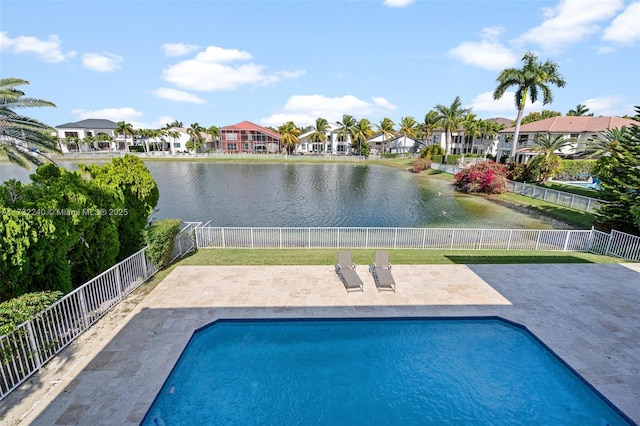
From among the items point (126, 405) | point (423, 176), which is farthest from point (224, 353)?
point (423, 176)

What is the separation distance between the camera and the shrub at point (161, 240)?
36.6 feet

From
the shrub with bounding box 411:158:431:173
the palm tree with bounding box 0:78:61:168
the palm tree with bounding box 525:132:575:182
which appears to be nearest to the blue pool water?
the palm tree with bounding box 0:78:61:168

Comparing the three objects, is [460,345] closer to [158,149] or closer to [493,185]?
[493,185]

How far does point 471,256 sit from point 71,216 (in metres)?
14.4

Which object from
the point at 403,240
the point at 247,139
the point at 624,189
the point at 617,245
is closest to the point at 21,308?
the point at 403,240

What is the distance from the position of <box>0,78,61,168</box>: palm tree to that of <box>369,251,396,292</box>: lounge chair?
11.8m

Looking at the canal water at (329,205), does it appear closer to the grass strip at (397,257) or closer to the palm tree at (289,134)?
the grass strip at (397,257)

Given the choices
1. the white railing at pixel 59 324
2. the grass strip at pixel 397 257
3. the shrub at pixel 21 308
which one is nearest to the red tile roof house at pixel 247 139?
the grass strip at pixel 397 257

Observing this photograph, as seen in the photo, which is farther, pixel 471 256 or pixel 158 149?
pixel 158 149

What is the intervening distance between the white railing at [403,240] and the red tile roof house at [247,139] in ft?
238

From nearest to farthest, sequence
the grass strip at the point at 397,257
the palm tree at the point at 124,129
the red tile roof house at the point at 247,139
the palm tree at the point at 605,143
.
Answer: the grass strip at the point at 397,257, the palm tree at the point at 605,143, the red tile roof house at the point at 247,139, the palm tree at the point at 124,129

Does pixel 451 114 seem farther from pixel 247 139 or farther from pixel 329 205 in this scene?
pixel 247 139

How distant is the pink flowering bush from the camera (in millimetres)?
32562

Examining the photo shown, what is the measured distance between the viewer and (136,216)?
441 inches
